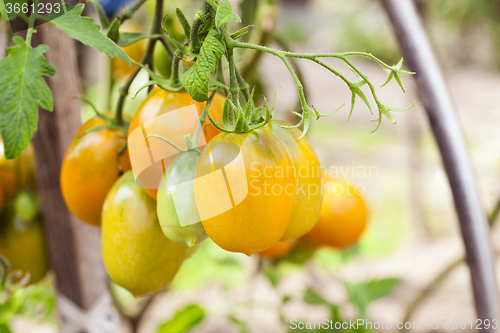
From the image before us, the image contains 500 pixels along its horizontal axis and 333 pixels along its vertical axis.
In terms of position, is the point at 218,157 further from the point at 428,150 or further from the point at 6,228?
the point at 428,150

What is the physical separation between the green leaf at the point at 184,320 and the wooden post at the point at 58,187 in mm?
127

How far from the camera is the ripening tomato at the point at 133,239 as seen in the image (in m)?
0.33

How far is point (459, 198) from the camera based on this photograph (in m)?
0.43

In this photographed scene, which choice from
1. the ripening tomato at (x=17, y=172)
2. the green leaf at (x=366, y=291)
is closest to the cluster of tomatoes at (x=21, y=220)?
the ripening tomato at (x=17, y=172)

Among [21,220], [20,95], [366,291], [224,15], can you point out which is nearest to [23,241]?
[21,220]

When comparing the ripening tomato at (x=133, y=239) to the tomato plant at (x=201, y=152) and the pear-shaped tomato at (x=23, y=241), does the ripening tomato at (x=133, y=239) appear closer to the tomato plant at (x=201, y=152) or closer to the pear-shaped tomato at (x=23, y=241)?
the tomato plant at (x=201, y=152)

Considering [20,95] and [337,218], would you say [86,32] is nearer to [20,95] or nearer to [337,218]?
[20,95]

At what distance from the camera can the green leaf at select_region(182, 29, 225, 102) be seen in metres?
0.24

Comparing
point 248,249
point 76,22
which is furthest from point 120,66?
point 248,249

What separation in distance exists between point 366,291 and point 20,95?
2.49 feet

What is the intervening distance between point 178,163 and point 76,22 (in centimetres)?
13

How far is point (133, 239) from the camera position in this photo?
1.09 ft

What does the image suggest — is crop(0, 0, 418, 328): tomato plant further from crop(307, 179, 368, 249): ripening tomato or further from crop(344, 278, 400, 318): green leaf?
crop(344, 278, 400, 318): green leaf

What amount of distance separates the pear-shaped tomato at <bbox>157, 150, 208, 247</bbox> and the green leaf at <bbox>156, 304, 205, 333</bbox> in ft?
1.36
